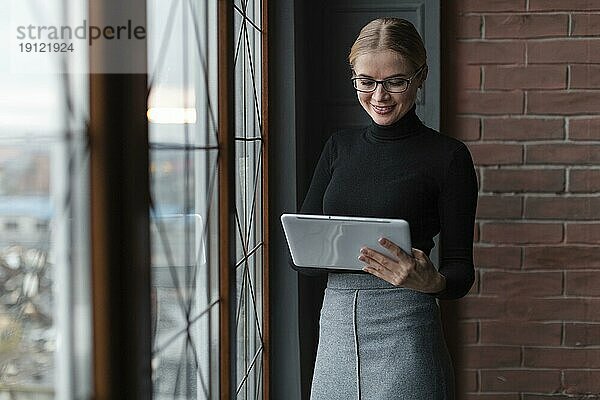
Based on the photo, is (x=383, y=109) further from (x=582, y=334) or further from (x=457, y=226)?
(x=582, y=334)

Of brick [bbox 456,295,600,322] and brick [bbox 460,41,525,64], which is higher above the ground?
brick [bbox 460,41,525,64]

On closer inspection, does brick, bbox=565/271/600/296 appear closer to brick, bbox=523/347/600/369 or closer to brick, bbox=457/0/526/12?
brick, bbox=523/347/600/369

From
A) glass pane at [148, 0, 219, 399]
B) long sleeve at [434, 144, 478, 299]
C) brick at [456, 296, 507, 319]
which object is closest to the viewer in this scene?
glass pane at [148, 0, 219, 399]

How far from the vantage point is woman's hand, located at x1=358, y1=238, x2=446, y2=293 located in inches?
80.0

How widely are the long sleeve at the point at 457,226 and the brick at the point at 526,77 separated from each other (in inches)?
44.0

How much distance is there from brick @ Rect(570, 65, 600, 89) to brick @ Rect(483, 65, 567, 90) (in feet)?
0.11

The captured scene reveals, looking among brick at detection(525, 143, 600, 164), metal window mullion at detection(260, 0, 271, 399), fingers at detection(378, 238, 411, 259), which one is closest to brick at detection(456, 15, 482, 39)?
brick at detection(525, 143, 600, 164)

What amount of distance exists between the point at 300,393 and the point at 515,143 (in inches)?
42.2

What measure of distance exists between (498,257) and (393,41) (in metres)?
1.30

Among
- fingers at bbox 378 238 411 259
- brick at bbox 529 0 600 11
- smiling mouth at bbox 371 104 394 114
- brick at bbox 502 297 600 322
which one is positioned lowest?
brick at bbox 502 297 600 322

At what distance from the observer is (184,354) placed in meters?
1.79

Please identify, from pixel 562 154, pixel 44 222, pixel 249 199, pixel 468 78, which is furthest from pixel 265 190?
pixel 44 222

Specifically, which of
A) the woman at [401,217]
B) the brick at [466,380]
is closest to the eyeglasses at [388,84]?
the woman at [401,217]

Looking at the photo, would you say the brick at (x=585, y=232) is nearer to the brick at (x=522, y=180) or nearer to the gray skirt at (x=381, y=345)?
the brick at (x=522, y=180)
